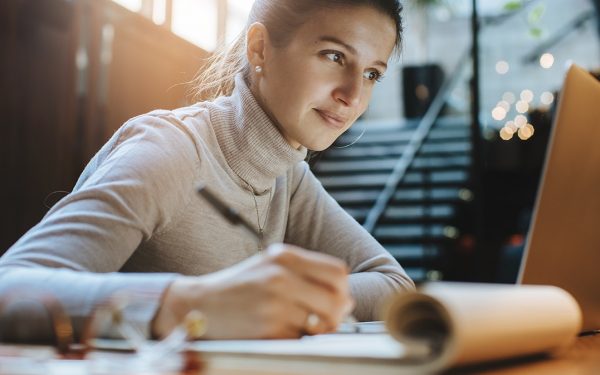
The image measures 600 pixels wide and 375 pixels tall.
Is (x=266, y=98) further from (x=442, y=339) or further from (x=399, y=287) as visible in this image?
(x=442, y=339)

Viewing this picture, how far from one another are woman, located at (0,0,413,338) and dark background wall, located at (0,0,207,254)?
Answer: 1.95 meters

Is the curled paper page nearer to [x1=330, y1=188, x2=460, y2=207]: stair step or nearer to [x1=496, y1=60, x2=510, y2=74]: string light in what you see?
[x1=330, y1=188, x2=460, y2=207]: stair step

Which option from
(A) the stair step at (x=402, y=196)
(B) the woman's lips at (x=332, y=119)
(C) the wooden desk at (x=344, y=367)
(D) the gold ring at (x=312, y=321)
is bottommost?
(C) the wooden desk at (x=344, y=367)

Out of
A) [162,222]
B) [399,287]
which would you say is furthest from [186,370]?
[399,287]

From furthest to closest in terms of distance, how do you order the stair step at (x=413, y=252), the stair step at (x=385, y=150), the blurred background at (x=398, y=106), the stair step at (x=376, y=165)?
the stair step at (x=385, y=150), the stair step at (x=376, y=165), the stair step at (x=413, y=252), the blurred background at (x=398, y=106)

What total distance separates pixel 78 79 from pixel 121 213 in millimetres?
3442

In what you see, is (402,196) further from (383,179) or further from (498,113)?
(498,113)

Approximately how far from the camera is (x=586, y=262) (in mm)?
1062

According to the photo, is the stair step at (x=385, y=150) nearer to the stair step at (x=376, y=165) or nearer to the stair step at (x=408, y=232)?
the stair step at (x=376, y=165)

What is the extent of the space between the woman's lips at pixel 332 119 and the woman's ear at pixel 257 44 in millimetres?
187

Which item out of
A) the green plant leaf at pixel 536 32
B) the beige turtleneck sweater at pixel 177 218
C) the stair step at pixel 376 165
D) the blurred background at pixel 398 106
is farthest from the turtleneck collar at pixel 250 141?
the green plant leaf at pixel 536 32

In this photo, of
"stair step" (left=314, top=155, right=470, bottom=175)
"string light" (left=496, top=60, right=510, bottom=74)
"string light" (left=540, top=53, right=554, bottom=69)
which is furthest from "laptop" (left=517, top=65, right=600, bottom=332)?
"string light" (left=540, top=53, right=554, bottom=69)

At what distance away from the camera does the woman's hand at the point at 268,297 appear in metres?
0.72

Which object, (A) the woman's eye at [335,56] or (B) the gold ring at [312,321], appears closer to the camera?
(B) the gold ring at [312,321]
